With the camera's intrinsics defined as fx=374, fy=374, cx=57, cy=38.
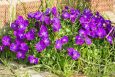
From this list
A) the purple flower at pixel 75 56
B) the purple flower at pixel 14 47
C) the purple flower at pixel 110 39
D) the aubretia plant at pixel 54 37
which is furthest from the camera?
the purple flower at pixel 110 39

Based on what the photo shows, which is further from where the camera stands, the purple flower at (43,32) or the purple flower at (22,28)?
the purple flower at (22,28)

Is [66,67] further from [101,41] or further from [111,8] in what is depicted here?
[111,8]

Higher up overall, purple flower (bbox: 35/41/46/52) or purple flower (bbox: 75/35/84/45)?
purple flower (bbox: 75/35/84/45)

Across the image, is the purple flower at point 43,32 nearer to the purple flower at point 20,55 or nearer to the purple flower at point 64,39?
the purple flower at point 64,39

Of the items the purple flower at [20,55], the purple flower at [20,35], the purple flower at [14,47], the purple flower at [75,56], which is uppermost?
the purple flower at [20,35]

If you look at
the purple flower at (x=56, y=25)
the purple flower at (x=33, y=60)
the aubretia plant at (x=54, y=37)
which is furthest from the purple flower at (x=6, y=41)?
the purple flower at (x=56, y=25)

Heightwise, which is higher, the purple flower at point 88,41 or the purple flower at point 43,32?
the purple flower at point 43,32

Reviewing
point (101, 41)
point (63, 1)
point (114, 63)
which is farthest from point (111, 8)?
point (114, 63)

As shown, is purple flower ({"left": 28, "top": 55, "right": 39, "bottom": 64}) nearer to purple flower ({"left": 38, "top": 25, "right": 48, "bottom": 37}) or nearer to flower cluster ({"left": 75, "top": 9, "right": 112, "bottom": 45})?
purple flower ({"left": 38, "top": 25, "right": 48, "bottom": 37})

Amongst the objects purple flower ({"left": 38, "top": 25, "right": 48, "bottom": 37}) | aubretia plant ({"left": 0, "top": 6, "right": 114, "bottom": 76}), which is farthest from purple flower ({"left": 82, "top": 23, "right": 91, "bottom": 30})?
purple flower ({"left": 38, "top": 25, "right": 48, "bottom": 37})
